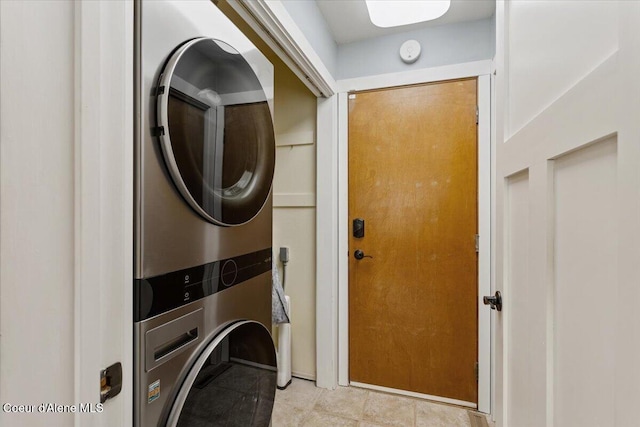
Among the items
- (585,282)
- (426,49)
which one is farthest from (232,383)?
(426,49)

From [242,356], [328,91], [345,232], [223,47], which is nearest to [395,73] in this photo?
[328,91]

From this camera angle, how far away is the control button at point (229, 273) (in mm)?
821

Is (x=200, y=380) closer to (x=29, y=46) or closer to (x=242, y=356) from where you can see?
(x=242, y=356)

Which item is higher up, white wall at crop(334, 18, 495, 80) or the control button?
white wall at crop(334, 18, 495, 80)

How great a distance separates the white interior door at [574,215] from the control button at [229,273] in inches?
29.8

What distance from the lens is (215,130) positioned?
0.76 meters

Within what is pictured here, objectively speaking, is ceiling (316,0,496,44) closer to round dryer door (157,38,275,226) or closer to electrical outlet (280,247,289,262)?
round dryer door (157,38,275,226)

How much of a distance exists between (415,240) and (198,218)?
4.92 feet

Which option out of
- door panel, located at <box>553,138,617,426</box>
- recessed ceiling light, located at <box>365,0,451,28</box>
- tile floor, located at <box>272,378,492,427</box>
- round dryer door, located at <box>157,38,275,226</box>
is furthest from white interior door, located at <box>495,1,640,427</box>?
tile floor, located at <box>272,378,492,427</box>

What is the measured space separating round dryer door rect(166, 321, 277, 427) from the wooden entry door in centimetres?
108

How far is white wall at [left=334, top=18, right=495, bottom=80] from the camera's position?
179cm

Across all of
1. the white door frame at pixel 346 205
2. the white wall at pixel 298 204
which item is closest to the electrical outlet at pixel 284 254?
the white wall at pixel 298 204

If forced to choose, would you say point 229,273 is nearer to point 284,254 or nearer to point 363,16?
point 284,254

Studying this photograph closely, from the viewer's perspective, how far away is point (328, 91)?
1920mm
